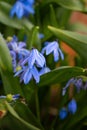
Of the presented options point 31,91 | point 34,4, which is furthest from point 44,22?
point 31,91

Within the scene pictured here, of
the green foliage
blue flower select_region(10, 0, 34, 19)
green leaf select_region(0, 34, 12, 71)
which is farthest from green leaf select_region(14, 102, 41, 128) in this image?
blue flower select_region(10, 0, 34, 19)

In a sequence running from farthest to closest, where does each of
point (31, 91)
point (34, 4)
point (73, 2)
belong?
1. point (34, 4)
2. point (73, 2)
3. point (31, 91)

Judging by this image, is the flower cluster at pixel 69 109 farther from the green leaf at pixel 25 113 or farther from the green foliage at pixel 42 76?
the green leaf at pixel 25 113

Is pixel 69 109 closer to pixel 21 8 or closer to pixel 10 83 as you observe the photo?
pixel 10 83

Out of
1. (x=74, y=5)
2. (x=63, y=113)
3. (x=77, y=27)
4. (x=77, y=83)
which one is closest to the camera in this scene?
(x=77, y=83)

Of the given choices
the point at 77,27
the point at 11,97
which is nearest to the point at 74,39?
the point at 11,97

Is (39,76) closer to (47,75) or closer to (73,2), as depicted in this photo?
(47,75)
